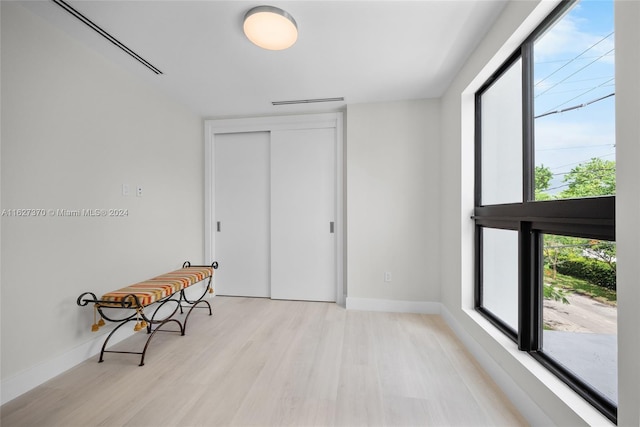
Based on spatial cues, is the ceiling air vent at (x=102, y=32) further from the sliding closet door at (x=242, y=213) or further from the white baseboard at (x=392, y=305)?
the white baseboard at (x=392, y=305)

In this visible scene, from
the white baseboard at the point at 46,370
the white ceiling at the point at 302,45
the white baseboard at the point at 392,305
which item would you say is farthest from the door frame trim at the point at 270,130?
the white baseboard at the point at 46,370

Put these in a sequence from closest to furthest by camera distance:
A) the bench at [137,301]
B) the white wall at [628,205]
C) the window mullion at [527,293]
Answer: the white wall at [628,205] → the window mullion at [527,293] → the bench at [137,301]

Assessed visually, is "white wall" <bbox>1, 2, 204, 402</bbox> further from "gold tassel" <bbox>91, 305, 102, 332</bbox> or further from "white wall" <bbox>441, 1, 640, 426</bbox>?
"white wall" <bbox>441, 1, 640, 426</bbox>

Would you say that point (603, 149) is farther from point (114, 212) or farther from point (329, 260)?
point (114, 212)

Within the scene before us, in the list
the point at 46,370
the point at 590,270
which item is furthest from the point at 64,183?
the point at 590,270

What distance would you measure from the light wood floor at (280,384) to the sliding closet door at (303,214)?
2.84 ft

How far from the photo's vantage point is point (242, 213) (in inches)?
144

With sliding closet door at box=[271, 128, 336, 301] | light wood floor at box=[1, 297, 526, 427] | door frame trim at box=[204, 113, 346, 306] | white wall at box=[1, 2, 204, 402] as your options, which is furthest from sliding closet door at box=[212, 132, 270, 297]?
light wood floor at box=[1, 297, 526, 427]

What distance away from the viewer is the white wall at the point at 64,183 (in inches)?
64.3

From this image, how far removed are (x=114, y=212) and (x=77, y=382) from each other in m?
1.26

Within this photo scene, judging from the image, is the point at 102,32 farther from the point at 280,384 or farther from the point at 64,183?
the point at 280,384

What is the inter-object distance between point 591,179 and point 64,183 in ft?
10.3

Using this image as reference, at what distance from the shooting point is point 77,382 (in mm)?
1778

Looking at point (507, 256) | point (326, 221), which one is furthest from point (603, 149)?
point (326, 221)
